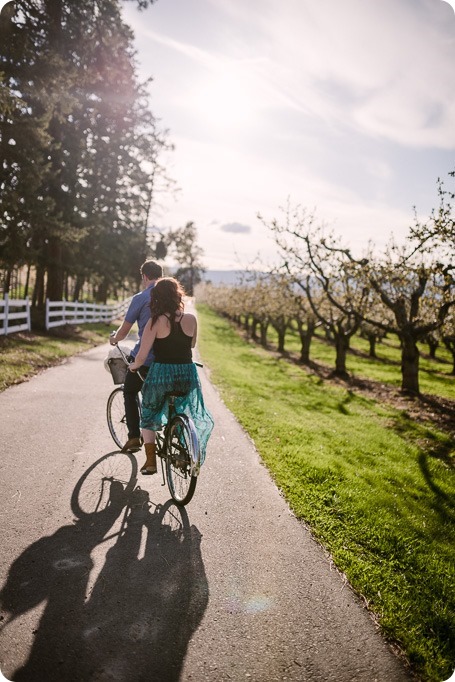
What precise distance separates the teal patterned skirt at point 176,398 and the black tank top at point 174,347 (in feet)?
0.23

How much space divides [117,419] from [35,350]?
7679 mm

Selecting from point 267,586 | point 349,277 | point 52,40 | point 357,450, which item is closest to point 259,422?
point 357,450

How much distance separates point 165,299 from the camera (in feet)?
13.4

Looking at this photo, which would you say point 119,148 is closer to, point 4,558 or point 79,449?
point 79,449

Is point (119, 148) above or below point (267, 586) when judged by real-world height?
above

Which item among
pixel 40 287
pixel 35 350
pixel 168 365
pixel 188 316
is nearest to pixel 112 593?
pixel 168 365

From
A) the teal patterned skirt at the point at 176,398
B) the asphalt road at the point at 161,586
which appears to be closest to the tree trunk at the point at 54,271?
the asphalt road at the point at 161,586

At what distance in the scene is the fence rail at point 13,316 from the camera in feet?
42.1

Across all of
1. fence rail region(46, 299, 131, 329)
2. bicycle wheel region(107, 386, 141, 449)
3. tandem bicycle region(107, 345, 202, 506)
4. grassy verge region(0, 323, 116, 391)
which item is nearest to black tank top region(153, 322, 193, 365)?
tandem bicycle region(107, 345, 202, 506)

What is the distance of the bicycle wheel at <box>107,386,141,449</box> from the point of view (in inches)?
226

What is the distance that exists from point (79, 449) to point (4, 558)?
242 cm

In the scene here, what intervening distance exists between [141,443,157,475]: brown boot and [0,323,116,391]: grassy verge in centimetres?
→ 507

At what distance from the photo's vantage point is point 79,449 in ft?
18.2

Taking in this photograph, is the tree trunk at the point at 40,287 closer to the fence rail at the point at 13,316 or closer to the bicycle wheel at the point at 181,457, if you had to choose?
the fence rail at the point at 13,316
